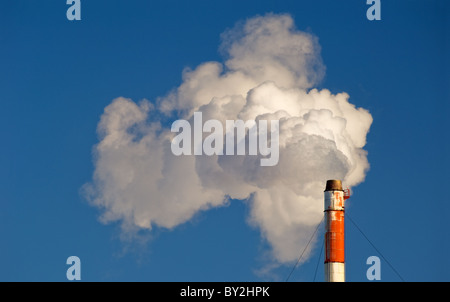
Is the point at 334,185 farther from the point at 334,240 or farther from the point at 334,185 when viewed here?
the point at 334,240

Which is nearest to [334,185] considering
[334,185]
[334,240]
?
[334,185]

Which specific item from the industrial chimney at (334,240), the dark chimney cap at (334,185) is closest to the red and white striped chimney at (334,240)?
the industrial chimney at (334,240)

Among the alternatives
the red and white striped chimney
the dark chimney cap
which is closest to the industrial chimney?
the red and white striped chimney

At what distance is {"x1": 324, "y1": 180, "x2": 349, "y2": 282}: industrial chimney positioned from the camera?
9269 centimetres

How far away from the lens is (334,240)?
93.4 meters

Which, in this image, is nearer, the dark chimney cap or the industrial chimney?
the industrial chimney

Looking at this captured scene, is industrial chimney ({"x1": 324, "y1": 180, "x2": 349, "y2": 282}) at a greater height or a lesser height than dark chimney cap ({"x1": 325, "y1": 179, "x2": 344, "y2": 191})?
lesser

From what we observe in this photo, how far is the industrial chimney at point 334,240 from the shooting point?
92688 mm

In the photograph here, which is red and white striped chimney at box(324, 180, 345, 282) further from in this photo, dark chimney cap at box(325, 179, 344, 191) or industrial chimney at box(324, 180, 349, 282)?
dark chimney cap at box(325, 179, 344, 191)

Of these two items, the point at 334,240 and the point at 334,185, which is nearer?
the point at 334,240

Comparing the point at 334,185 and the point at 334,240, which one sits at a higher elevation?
the point at 334,185
